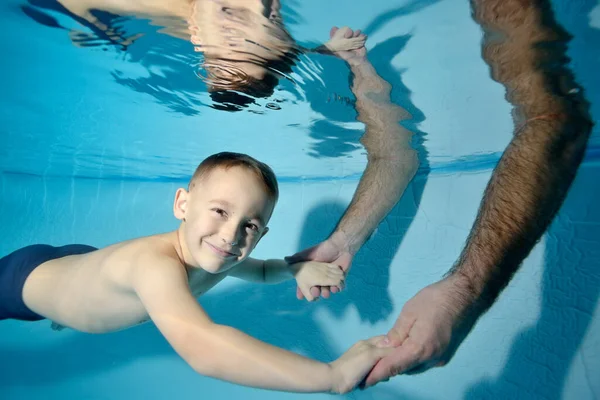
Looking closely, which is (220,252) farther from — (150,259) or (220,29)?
(220,29)

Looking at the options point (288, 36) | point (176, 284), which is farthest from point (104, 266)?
point (288, 36)

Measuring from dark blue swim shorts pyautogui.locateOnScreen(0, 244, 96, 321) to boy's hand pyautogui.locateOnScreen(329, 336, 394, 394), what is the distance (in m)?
3.10

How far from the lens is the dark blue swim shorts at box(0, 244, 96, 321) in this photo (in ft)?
10.7

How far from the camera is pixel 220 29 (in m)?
3.01

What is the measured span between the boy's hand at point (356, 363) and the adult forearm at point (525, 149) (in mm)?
876

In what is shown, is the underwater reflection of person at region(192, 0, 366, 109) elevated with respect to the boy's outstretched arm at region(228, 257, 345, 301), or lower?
elevated

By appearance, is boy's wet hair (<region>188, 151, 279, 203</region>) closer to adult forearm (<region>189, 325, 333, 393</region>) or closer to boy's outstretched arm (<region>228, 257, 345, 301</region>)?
boy's outstretched arm (<region>228, 257, 345, 301</region>)

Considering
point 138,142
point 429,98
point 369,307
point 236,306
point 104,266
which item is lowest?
point 236,306

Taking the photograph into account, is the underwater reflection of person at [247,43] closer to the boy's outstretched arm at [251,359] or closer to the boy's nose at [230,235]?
the boy's nose at [230,235]

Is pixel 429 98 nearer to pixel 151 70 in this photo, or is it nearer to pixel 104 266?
pixel 151 70

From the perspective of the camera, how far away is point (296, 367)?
1.64 m

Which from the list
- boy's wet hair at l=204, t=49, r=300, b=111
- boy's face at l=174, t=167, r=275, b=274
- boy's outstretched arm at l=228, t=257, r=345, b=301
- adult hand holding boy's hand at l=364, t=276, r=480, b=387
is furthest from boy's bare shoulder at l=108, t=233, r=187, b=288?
boy's wet hair at l=204, t=49, r=300, b=111

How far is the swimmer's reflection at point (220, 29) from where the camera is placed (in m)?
2.74

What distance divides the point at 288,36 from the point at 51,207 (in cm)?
872
